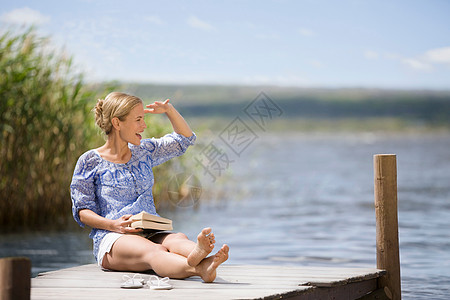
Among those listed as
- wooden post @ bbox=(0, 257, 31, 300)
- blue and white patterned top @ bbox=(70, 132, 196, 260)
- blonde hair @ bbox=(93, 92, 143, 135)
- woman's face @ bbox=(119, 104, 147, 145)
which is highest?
blonde hair @ bbox=(93, 92, 143, 135)

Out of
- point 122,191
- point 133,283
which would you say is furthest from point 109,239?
point 133,283

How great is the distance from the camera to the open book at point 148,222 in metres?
3.86

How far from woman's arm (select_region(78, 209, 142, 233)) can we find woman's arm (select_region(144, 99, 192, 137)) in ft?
2.03

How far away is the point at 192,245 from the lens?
12.7 ft

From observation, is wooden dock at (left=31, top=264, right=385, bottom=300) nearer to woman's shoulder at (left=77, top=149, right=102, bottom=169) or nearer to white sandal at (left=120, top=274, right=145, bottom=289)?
white sandal at (left=120, top=274, right=145, bottom=289)

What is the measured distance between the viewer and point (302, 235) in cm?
1044

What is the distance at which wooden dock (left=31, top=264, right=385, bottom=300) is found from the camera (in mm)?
3588

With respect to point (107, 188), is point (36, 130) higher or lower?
higher

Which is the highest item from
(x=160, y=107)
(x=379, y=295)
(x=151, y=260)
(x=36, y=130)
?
(x=36, y=130)

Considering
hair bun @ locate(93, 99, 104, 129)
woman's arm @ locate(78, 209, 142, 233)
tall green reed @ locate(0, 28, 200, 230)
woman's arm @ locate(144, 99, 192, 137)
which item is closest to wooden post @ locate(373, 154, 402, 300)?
woman's arm @ locate(144, 99, 192, 137)

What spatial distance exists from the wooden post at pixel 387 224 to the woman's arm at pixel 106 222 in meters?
1.60

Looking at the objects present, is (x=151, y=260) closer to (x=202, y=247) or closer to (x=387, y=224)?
(x=202, y=247)

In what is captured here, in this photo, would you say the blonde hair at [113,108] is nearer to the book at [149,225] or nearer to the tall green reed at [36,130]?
the book at [149,225]

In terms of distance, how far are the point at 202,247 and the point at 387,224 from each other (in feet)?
5.23
